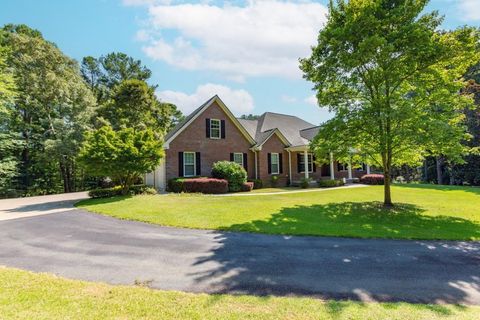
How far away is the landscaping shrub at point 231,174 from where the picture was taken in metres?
20.3

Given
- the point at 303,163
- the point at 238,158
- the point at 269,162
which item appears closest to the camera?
the point at 238,158

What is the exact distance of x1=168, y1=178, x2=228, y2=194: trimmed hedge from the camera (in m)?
18.9

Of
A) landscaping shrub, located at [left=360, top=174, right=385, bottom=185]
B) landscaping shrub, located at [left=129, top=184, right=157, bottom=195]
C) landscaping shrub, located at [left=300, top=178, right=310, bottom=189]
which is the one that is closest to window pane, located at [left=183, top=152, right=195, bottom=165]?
landscaping shrub, located at [left=129, top=184, right=157, bottom=195]

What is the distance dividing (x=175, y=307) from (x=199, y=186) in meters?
15.2

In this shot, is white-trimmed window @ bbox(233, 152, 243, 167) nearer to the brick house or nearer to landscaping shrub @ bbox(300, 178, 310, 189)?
the brick house

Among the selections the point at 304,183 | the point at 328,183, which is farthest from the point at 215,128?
the point at 328,183

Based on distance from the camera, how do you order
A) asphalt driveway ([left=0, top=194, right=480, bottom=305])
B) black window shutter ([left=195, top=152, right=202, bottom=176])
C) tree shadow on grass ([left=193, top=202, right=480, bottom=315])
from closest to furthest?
1. tree shadow on grass ([left=193, top=202, right=480, bottom=315])
2. asphalt driveway ([left=0, top=194, right=480, bottom=305])
3. black window shutter ([left=195, top=152, right=202, bottom=176])

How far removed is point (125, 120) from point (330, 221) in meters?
23.7

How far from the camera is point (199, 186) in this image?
18.9 meters

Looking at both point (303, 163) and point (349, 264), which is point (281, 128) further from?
point (349, 264)

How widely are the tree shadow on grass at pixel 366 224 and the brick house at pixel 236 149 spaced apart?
11063 millimetres

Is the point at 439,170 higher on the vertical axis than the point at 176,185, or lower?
higher

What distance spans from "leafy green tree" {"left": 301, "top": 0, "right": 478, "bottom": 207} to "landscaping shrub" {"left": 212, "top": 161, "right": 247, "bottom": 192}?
29.5 ft

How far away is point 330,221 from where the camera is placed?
33.0ft
